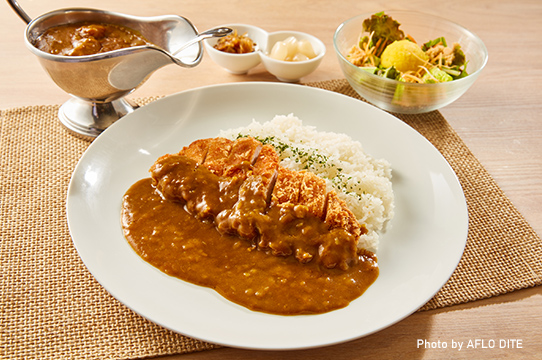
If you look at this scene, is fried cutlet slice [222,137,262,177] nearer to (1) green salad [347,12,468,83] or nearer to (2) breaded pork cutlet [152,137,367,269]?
(2) breaded pork cutlet [152,137,367,269]

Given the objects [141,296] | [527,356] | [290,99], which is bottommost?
[527,356]

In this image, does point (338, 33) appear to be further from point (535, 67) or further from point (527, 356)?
point (527, 356)

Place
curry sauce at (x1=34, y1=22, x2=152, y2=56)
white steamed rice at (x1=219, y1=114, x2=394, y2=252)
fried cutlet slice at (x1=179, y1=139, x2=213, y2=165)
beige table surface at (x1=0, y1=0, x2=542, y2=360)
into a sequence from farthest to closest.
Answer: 1. curry sauce at (x1=34, y1=22, x2=152, y2=56)
2. fried cutlet slice at (x1=179, y1=139, x2=213, y2=165)
3. white steamed rice at (x1=219, y1=114, x2=394, y2=252)
4. beige table surface at (x1=0, y1=0, x2=542, y2=360)

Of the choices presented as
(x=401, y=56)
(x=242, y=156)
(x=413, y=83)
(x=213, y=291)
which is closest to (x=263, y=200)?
(x=242, y=156)

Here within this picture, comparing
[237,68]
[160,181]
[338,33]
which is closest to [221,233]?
[160,181]

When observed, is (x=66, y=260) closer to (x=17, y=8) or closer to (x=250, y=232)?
(x=250, y=232)

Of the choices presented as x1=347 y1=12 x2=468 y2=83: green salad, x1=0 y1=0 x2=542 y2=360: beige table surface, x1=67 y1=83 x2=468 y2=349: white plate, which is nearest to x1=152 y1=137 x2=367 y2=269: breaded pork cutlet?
x1=67 y1=83 x2=468 y2=349: white plate
